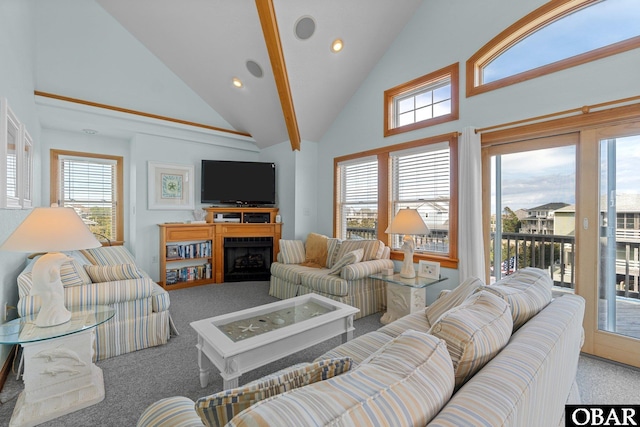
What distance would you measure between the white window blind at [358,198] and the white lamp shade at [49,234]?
344cm

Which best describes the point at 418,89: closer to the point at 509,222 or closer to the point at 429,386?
the point at 509,222

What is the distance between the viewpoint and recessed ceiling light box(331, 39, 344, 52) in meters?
3.66

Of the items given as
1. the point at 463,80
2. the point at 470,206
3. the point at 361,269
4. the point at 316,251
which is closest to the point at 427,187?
the point at 470,206

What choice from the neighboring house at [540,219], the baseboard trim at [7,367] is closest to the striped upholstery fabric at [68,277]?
the baseboard trim at [7,367]

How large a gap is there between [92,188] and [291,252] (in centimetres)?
361

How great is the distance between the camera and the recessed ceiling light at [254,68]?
4.00m

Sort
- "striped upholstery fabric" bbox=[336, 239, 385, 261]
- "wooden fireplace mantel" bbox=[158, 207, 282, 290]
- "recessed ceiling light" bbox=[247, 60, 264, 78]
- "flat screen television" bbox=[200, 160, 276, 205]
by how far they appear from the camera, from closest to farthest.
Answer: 1. "striped upholstery fabric" bbox=[336, 239, 385, 261]
2. "recessed ceiling light" bbox=[247, 60, 264, 78]
3. "wooden fireplace mantel" bbox=[158, 207, 282, 290]
4. "flat screen television" bbox=[200, 160, 276, 205]

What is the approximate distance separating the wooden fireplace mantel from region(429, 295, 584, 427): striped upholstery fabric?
4442 mm

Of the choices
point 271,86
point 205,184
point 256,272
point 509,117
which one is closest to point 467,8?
point 509,117

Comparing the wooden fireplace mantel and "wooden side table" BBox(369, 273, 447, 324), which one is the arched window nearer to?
"wooden side table" BBox(369, 273, 447, 324)

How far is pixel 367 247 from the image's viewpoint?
12.1ft

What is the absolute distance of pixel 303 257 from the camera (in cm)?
441

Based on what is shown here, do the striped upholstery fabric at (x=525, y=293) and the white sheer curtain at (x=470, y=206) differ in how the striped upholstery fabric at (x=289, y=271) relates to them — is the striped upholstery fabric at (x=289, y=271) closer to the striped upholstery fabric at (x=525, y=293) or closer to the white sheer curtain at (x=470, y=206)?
the white sheer curtain at (x=470, y=206)

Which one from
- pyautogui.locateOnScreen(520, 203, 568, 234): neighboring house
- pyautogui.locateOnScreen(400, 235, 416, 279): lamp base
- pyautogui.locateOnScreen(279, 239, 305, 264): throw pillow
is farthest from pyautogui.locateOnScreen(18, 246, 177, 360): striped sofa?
pyautogui.locateOnScreen(520, 203, 568, 234): neighboring house
